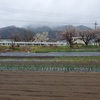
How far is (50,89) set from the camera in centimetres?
573

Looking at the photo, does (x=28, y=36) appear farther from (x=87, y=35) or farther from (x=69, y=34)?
(x=87, y=35)

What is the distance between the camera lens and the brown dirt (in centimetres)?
502

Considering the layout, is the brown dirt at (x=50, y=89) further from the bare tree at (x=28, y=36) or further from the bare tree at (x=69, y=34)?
the bare tree at (x=28, y=36)

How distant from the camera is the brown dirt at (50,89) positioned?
502 centimetres

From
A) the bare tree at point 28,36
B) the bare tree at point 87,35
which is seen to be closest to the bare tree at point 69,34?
the bare tree at point 87,35

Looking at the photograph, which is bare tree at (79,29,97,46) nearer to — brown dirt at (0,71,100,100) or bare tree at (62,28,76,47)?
bare tree at (62,28,76,47)

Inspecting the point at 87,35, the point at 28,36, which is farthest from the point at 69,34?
the point at 28,36

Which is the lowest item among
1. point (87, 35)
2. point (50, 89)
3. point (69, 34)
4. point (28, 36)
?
point (50, 89)

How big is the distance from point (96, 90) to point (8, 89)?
6.30 feet

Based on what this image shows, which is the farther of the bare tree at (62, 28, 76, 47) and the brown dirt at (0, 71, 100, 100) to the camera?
the bare tree at (62, 28, 76, 47)

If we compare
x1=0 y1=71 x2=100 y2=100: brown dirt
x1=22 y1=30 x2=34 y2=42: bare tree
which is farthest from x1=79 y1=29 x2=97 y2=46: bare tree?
x1=0 y1=71 x2=100 y2=100: brown dirt

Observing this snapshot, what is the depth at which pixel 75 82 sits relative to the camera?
6.51 m

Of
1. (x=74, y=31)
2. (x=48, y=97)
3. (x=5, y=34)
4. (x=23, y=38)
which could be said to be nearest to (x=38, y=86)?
(x=48, y=97)

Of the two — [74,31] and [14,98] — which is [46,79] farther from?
[74,31]
